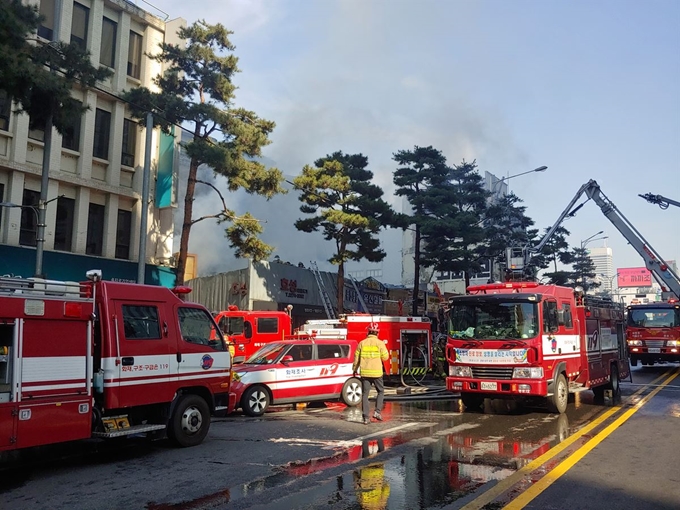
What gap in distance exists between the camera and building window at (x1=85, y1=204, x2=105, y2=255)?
71.8 feet

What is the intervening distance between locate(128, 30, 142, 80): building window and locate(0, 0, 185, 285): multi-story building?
0.13 ft

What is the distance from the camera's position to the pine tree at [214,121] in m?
19.2

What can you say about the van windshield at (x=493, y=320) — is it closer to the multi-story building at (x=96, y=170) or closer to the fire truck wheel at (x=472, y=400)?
the fire truck wheel at (x=472, y=400)

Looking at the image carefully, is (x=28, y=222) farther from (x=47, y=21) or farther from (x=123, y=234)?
(x=47, y=21)

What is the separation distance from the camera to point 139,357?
796 cm

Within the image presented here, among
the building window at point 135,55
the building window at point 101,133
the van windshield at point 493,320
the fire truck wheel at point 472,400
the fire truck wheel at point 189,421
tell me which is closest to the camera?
the fire truck wheel at point 189,421

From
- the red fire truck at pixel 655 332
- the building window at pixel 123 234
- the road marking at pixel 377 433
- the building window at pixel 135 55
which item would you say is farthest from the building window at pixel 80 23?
the red fire truck at pixel 655 332

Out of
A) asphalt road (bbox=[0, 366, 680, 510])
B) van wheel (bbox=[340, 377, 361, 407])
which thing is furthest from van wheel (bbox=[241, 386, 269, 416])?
van wheel (bbox=[340, 377, 361, 407])

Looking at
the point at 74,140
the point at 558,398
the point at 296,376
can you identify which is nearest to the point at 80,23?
the point at 74,140

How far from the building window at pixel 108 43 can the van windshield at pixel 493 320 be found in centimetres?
1736

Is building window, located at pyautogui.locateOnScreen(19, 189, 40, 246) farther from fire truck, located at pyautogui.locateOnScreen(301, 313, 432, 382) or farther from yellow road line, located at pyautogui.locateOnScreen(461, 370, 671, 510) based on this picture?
yellow road line, located at pyautogui.locateOnScreen(461, 370, 671, 510)

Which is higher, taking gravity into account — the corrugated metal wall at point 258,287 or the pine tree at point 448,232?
the pine tree at point 448,232

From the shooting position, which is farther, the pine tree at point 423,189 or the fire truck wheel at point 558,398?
the pine tree at point 423,189

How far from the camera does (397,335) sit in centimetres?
1747
